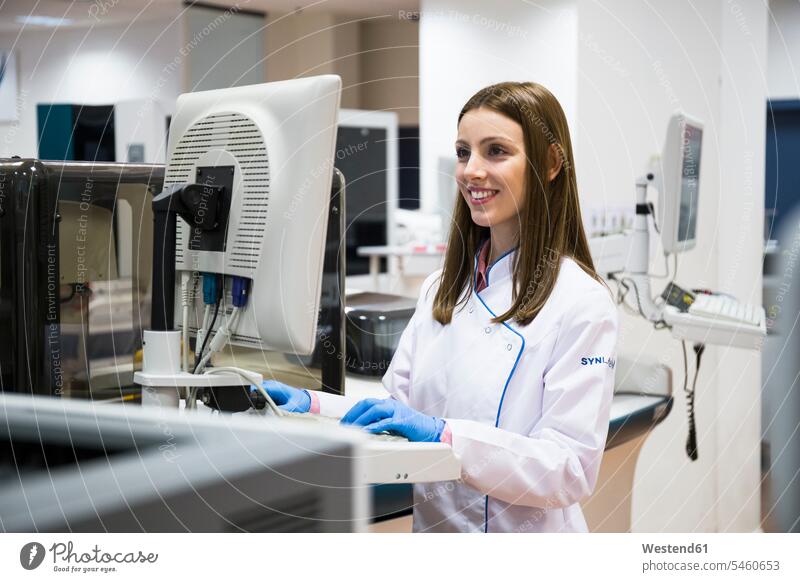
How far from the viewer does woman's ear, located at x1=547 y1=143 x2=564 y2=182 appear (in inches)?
52.9

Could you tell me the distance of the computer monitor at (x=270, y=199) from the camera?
113 centimetres

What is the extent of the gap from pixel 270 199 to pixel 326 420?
33 centimetres

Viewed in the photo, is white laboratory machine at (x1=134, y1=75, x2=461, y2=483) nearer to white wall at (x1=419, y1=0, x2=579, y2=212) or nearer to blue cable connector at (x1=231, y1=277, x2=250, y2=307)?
blue cable connector at (x1=231, y1=277, x2=250, y2=307)

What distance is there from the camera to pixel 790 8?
3219 millimetres

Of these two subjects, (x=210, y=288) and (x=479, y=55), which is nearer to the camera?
(x=210, y=288)

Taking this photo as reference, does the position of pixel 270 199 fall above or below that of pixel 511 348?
above

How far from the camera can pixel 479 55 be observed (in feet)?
17.6

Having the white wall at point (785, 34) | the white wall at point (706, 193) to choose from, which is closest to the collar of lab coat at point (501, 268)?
the white wall at point (706, 193)

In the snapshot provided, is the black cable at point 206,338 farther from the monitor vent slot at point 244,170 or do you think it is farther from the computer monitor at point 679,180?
the computer monitor at point 679,180

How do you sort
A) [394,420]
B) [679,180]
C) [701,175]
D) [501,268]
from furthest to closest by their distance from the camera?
[701,175] < [679,180] < [501,268] < [394,420]

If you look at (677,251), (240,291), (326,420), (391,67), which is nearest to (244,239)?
(240,291)

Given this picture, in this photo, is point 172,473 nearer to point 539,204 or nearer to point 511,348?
point 511,348

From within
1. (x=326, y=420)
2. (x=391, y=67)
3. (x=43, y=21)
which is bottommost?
(x=326, y=420)
